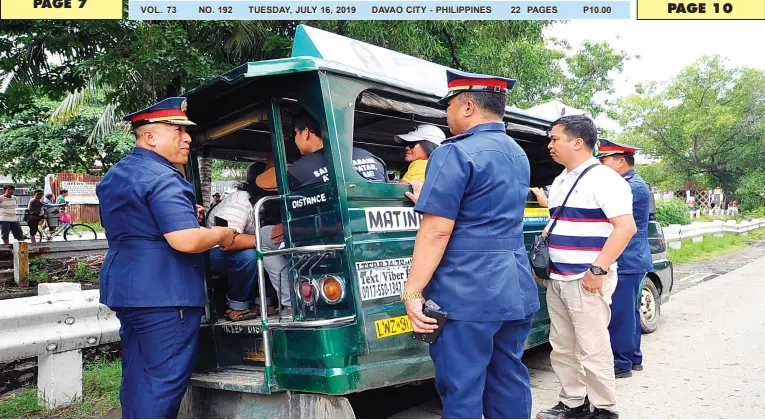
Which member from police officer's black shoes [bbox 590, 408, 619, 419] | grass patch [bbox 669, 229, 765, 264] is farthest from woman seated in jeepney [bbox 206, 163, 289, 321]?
grass patch [bbox 669, 229, 765, 264]

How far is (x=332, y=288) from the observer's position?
3.12 m

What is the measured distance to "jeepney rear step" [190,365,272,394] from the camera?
10.7ft

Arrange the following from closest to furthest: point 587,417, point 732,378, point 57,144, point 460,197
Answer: point 460,197, point 587,417, point 732,378, point 57,144

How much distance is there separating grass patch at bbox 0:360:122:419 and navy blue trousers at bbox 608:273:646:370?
3966mm

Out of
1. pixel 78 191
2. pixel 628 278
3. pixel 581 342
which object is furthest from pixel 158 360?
pixel 78 191

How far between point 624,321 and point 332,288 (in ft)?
9.55

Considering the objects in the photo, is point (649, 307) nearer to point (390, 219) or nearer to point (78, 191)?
point (390, 219)

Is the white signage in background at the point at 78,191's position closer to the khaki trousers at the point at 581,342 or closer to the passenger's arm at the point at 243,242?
the passenger's arm at the point at 243,242

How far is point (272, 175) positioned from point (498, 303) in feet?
6.70

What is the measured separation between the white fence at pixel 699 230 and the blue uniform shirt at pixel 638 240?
9.11 metres

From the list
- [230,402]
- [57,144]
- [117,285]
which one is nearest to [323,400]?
[230,402]

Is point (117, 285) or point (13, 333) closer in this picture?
point (117, 285)

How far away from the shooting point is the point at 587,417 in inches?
152

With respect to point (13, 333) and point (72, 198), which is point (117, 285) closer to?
point (13, 333)
